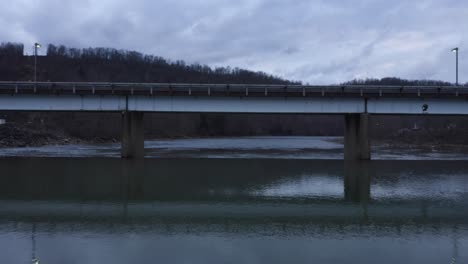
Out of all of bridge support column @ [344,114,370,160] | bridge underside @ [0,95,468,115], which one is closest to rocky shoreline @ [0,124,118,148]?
bridge underside @ [0,95,468,115]

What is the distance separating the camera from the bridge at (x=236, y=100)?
136 feet

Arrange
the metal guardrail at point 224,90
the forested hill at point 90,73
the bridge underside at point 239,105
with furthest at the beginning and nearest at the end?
the forested hill at point 90,73, the bridge underside at point 239,105, the metal guardrail at point 224,90

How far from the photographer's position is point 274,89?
41.7 metres

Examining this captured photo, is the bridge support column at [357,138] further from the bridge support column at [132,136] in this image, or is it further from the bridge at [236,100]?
the bridge support column at [132,136]

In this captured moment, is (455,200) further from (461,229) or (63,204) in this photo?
(63,204)

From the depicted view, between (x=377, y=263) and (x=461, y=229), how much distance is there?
542 cm

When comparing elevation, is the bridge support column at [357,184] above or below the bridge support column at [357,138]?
below

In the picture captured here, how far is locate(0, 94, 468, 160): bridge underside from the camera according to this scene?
4212cm

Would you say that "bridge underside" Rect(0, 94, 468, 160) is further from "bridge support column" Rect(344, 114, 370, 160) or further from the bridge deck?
the bridge deck

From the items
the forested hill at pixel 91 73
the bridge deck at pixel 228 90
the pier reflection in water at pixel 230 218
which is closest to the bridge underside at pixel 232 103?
the bridge deck at pixel 228 90

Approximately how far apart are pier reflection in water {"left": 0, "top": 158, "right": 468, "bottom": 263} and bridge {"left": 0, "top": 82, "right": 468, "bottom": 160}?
48.9 feet

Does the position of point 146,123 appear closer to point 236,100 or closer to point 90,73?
point 90,73

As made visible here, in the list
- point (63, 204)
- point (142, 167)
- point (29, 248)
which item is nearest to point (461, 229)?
point (29, 248)

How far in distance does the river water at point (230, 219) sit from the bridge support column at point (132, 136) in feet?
45.2
